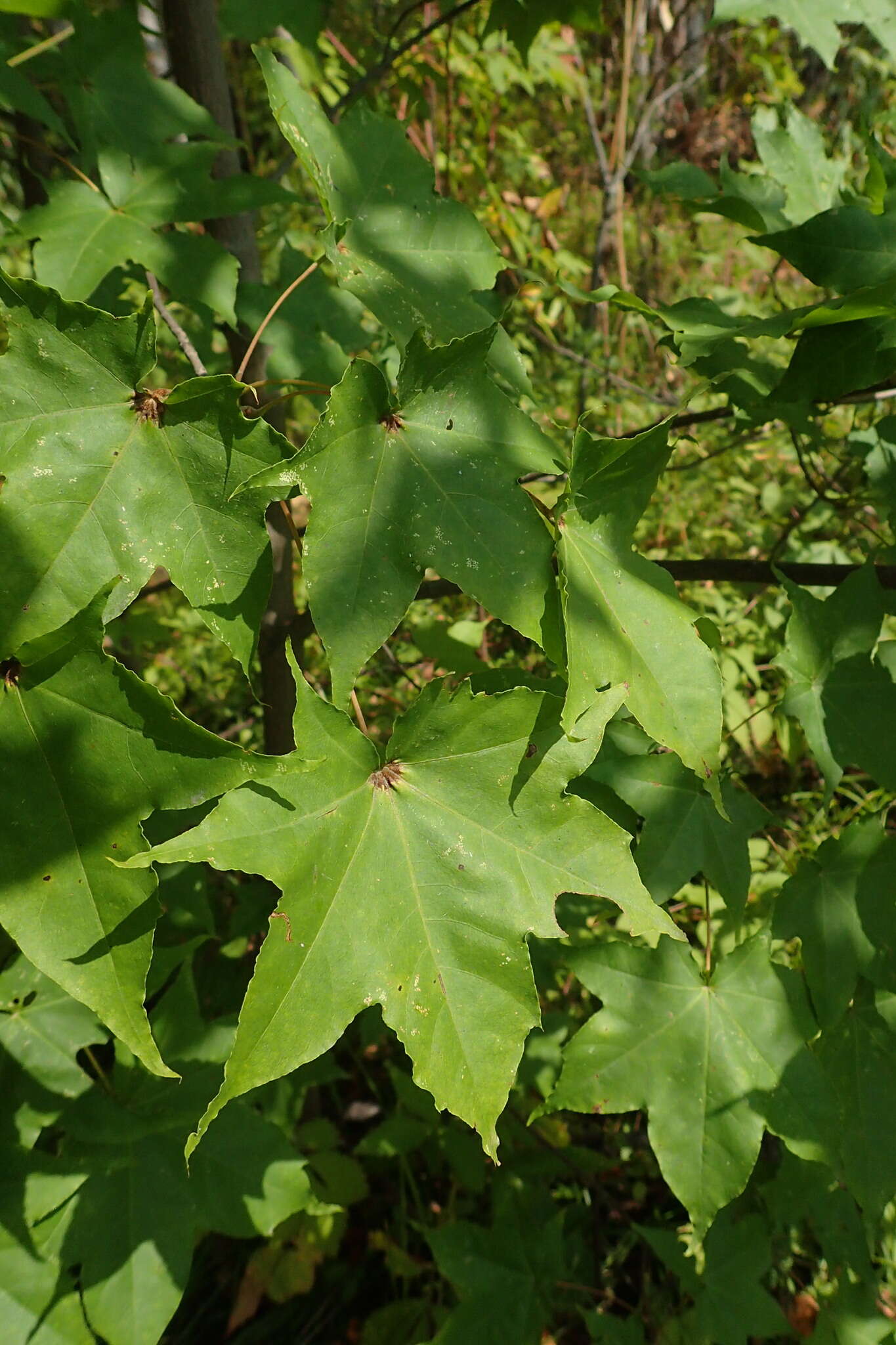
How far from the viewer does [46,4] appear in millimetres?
982

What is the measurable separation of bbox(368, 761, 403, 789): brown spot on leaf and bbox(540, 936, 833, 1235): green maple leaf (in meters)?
0.56

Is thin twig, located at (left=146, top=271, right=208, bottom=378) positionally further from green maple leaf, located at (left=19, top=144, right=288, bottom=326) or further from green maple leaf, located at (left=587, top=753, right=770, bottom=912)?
green maple leaf, located at (left=587, top=753, right=770, bottom=912)

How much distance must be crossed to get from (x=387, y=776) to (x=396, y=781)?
0.01m

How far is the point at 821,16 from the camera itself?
1.35 metres

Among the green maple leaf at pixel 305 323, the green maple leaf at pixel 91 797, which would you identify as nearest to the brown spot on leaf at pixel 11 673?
the green maple leaf at pixel 91 797

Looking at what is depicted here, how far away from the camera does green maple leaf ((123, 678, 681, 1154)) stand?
0.82 meters

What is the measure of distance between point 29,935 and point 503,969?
44 centimetres

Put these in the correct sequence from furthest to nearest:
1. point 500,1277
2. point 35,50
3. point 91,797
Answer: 1. point 500,1277
2. point 35,50
3. point 91,797

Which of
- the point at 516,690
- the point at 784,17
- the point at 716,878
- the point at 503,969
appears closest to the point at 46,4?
the point at 516,690

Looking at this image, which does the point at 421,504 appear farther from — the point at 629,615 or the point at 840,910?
the point at 840,910

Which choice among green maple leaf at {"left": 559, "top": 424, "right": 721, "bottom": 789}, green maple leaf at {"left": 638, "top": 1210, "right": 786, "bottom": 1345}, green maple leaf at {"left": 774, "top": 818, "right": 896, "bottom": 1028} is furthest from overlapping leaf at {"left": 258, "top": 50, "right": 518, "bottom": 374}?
green maple leaf at {"left": 638, "top": 1210, "right": 786, "bottom": 1345}

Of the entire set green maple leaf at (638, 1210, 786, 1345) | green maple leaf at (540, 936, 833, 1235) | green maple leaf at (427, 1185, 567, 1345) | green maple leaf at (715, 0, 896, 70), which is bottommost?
green maple leaf at (427, 1185, 567, 1345)

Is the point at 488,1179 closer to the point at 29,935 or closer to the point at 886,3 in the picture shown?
the point at 29,935

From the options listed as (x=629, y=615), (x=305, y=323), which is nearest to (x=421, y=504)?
(x=629, y=615)
